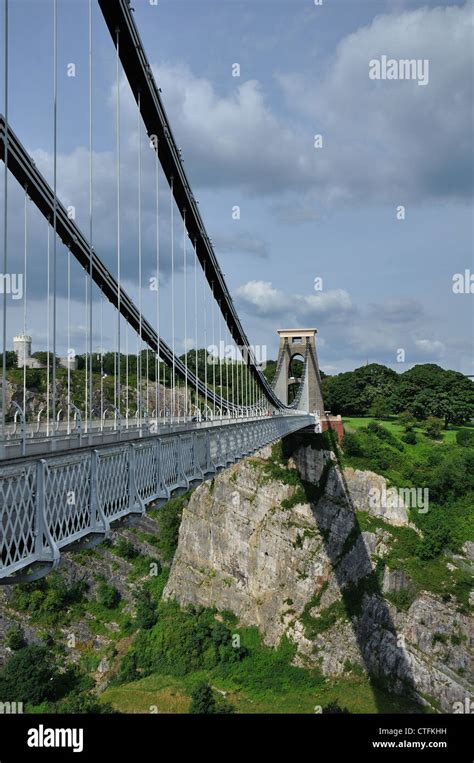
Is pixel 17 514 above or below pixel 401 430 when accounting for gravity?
above

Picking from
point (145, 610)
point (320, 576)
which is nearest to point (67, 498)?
point (320, 576)

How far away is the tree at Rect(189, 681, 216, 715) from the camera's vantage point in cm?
3266

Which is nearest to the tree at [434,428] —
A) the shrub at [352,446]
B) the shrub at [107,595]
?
the shrub at [352,446]

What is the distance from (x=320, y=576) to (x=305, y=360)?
1079 inches

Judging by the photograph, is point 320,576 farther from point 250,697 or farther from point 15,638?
point 15,638

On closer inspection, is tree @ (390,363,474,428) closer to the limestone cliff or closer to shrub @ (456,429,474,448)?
shrub @ (456,429,474,448)

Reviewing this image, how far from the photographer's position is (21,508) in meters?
6.70

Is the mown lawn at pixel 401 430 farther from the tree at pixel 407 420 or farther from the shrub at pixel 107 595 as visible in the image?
the shrub at pixel 107 595

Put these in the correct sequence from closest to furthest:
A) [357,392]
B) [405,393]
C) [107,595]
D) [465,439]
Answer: [107,595] < [465,439] < [405,393] < [357,392]

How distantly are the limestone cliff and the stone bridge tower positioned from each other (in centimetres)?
1398

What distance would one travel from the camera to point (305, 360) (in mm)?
61719

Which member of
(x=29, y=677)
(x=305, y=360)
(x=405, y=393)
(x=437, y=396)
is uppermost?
(x=305, y=360)

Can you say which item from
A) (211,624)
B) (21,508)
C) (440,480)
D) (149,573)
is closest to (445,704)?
(440,480)
